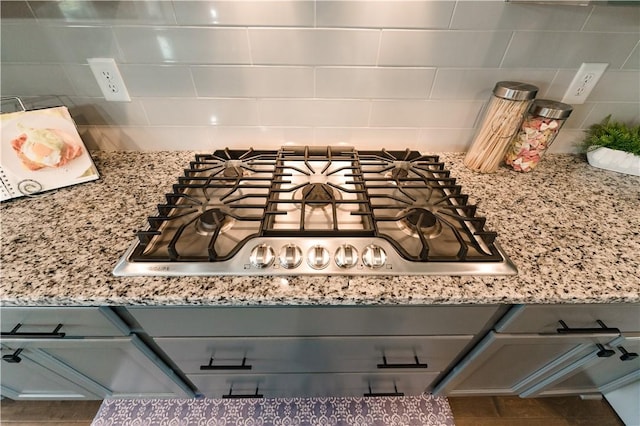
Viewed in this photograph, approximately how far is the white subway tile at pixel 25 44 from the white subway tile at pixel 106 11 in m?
0.05

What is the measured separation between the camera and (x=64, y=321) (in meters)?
0.61

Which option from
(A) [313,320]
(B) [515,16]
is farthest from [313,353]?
(B) [515,16]

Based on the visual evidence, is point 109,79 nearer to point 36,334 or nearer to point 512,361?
point 36,334

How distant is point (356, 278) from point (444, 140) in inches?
27.3

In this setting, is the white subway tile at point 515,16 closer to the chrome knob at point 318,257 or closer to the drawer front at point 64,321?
the chrome knob at point 318,257

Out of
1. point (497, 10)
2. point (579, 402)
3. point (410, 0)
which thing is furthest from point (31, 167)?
point (579, 402)

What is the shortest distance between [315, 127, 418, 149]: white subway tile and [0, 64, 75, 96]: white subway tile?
79 cm

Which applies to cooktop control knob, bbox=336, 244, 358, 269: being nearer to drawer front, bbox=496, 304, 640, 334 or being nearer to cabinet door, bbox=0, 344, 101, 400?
drawer front, bbox=496, 304, 640, 334

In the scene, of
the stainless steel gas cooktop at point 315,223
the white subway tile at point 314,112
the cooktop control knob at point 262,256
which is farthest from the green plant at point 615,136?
the cooktop control knob at point 262,256

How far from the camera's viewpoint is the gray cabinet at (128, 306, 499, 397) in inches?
24.4

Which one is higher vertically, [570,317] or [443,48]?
[443,48]

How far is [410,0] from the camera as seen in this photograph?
0.70 meters

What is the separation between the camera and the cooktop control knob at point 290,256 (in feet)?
1.83

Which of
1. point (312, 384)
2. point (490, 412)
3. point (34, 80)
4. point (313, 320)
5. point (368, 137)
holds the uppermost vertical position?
point (34, 80)
